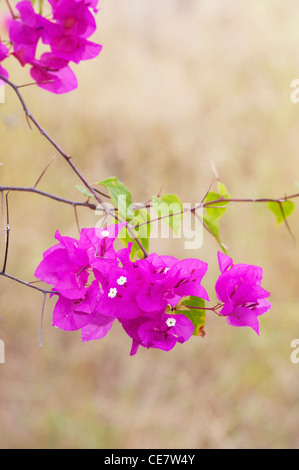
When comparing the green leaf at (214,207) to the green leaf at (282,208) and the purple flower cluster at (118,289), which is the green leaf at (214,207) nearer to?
the green leaf at (282,208)

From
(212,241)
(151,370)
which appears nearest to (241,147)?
(212,241)

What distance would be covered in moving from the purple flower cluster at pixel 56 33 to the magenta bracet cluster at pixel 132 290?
0.65 ft

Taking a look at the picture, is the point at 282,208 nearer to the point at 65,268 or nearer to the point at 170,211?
the point at 170,211

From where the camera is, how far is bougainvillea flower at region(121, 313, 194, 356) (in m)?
0.41

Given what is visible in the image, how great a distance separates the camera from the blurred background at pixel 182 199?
160 centimetres

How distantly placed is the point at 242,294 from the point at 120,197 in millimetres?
170

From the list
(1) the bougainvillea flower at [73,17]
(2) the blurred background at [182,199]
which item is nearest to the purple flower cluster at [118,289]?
(1) the bougainvillea flower at [73,17]

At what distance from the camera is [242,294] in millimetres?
437

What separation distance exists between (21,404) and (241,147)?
1.38 meters

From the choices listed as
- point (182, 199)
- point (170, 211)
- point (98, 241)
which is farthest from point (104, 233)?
point (182, 199)

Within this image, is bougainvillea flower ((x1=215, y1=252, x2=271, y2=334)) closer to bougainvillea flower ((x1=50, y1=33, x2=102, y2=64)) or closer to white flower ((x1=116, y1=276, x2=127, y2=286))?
white flower ((x1=116, y1=276, x2=127, y2=286))
